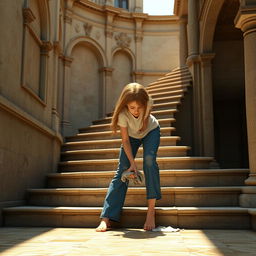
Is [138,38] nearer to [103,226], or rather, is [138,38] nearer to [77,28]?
[77,28]

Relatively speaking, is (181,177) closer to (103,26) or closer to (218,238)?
(218,238)

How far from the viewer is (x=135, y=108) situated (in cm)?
351

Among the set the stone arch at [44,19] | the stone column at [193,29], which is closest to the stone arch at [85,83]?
the stone column at [193,29]

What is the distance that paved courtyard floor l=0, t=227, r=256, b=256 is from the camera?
245cm

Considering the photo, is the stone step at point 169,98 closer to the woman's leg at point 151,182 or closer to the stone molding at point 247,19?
the stone molding at point 247,19

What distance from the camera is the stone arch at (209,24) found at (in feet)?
22.9

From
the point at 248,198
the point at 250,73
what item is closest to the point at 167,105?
the point at 250,73

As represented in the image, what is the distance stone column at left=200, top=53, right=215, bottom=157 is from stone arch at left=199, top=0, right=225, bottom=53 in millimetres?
226

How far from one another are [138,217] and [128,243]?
113cm

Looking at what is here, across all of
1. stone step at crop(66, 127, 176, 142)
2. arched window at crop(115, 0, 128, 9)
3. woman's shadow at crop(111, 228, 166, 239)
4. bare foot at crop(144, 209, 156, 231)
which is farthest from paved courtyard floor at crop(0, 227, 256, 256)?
arched window at crop(115, 0, 128, 9)

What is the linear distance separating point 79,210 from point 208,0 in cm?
517

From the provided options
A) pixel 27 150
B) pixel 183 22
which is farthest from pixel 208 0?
pixel 27 150

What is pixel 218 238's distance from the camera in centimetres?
308

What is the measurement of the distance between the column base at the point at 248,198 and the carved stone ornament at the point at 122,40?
432 inches
